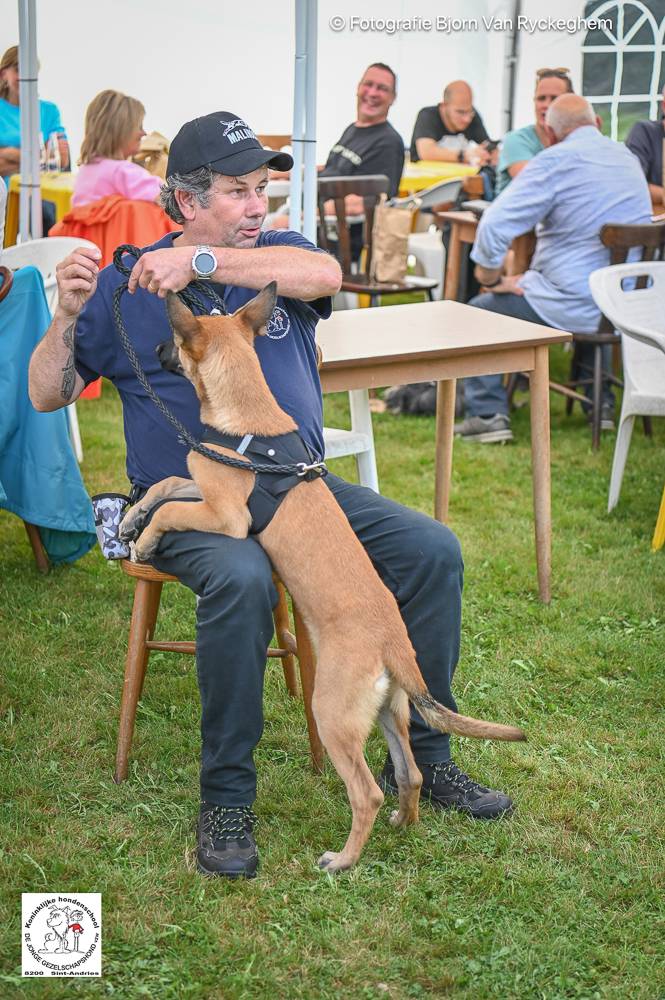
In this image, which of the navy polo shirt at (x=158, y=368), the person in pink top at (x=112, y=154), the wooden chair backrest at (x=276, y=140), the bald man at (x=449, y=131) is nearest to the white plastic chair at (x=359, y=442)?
the navy polo shirt at (x=158, y=368)

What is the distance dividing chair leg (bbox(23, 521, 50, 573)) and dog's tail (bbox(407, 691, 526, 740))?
2.31m

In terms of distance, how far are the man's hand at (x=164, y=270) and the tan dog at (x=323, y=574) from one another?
0.44 feet


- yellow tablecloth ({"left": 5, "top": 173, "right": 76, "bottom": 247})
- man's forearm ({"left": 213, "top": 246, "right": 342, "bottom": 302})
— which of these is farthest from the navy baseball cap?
yellow tablecloth ({"left": 5, "top": 173, "right": 76, "bottom": 247})

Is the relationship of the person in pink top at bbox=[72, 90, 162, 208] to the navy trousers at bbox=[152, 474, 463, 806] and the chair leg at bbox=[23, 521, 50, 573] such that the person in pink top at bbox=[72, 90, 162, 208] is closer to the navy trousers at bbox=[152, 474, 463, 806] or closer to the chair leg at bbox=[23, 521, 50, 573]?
the chair leg at bbox=[23, 521, 50, 573]

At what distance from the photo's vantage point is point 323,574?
257cm

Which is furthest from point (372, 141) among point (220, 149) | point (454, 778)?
point (454, 778)

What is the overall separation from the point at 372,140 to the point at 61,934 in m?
7.99

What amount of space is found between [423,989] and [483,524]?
9.98ft

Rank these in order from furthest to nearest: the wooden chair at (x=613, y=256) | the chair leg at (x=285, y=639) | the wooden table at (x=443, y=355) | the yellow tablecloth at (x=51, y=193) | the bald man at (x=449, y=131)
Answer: the bald man at (x=449, y=131) < the yellow tablecloth at (x=51, y=193) < the wooden chair at (x=613, y=256) < the wooden table at (x=443, y=355) < the chair leg at (x=285, y=639)

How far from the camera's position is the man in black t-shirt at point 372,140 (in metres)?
9.18

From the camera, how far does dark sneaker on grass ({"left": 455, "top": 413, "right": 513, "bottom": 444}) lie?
20.9ft

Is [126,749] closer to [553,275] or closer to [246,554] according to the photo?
[246,554]

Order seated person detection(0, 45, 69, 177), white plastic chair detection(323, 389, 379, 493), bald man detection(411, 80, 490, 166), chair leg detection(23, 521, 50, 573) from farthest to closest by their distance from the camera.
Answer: bald man detection(411, 80, 490, 166)
seated person detection(0, 45, 69, 177)
chair leg detection(23, 521, 50, 573)
white plastic chair detection(323, 389, 379, 493)

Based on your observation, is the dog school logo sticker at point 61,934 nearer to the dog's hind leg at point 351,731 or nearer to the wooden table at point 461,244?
the dog's hind leg at point 351,731
